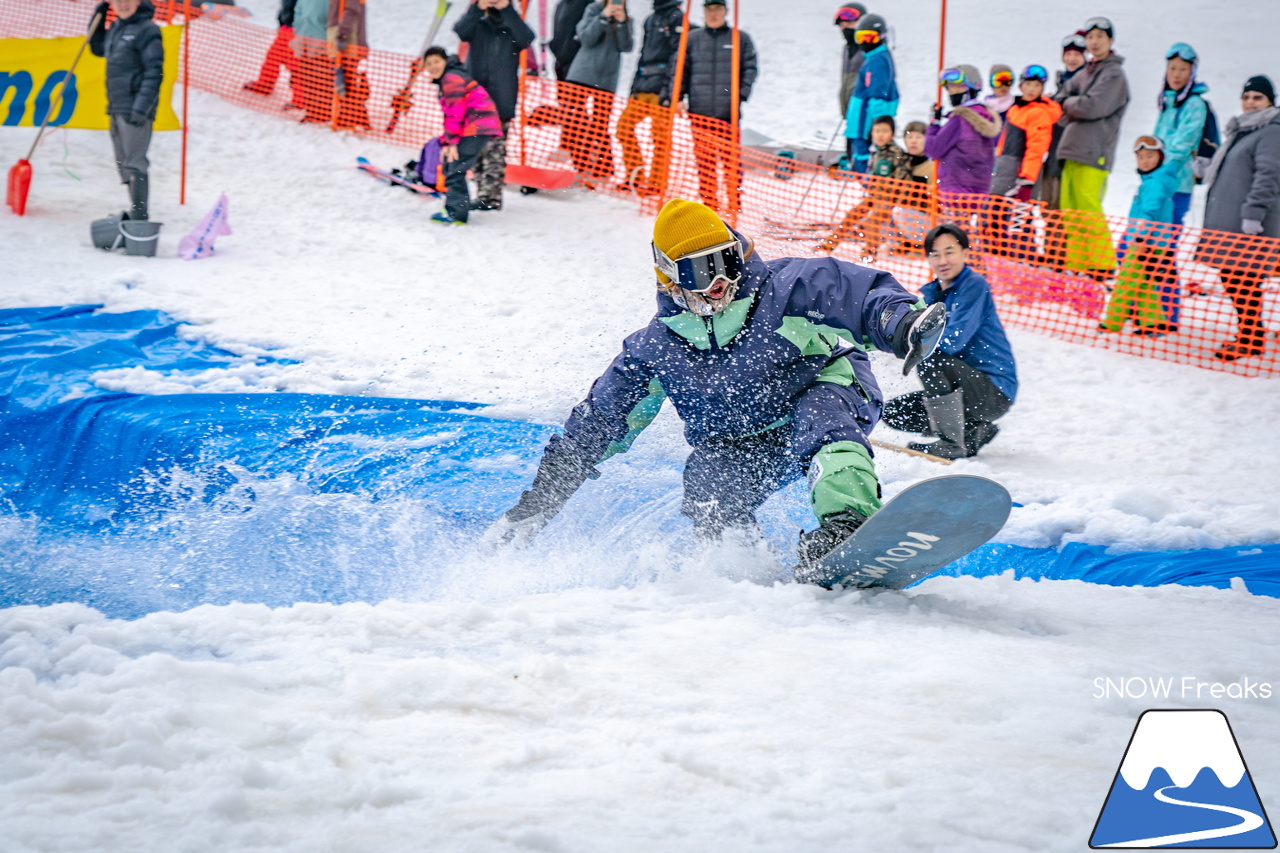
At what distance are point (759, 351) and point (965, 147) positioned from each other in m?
5.49

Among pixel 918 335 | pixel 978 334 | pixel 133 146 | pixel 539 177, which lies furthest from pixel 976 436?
pixel 133 146

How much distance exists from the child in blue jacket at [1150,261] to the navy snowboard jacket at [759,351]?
176 inches

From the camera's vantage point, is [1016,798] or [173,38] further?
[173,38]

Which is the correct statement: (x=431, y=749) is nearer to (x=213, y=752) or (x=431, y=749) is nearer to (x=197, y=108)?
(x=213, y=752)

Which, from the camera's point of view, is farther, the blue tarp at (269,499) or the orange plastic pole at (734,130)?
the orange plastic pole at (734,130)

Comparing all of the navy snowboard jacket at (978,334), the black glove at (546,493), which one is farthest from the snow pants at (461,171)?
the black glove at (546,493)

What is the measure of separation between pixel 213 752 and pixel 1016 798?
4.61ft

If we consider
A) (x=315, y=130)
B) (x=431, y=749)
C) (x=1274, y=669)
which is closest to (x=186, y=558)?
(x=431, y=749)

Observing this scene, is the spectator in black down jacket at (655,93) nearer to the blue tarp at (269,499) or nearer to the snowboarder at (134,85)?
the snowboarder at (134,85)

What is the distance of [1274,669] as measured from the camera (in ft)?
8.02

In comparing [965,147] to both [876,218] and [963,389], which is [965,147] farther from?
[963,389]

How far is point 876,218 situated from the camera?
8.23 metres

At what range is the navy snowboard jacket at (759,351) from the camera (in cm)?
311

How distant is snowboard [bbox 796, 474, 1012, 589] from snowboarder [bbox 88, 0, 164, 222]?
24.3ft
